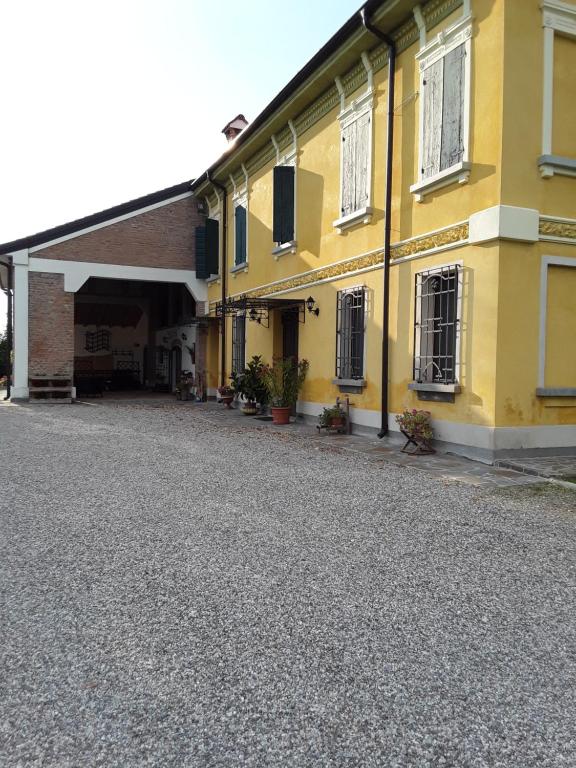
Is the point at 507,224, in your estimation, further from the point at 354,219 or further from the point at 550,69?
the point at 354,219

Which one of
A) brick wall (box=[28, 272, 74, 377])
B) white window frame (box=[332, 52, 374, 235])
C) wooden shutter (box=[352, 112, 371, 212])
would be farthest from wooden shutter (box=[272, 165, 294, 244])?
brick wall (box=[28, 272, 74, 377])

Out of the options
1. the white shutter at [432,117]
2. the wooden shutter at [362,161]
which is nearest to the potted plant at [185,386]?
the wooden shutter at [362,161]

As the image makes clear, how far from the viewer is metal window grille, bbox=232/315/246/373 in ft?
A: 51.8

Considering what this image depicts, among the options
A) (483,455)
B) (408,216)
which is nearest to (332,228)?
(408,216)

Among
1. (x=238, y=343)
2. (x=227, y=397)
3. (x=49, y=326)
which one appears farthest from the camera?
(x=49, y=326)

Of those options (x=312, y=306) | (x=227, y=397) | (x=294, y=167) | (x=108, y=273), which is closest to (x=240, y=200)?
(x=294, y=167)

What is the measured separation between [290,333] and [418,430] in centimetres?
593

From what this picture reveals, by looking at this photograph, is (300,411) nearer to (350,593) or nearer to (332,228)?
(332,228)

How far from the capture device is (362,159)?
10234 millimetres

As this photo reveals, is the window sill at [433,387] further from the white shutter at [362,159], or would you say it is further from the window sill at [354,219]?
the white shutter at [362,159]

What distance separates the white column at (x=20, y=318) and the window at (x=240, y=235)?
5683mm

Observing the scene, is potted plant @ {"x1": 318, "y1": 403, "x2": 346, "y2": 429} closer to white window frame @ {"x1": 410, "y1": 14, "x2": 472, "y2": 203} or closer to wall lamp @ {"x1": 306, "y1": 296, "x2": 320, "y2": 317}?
wall lamp @ {"x1": 306, "y1": 296, "x2": 320, "y2": 317}

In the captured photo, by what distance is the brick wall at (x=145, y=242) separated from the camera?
1706cm

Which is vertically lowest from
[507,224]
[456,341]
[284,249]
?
[456,341]
